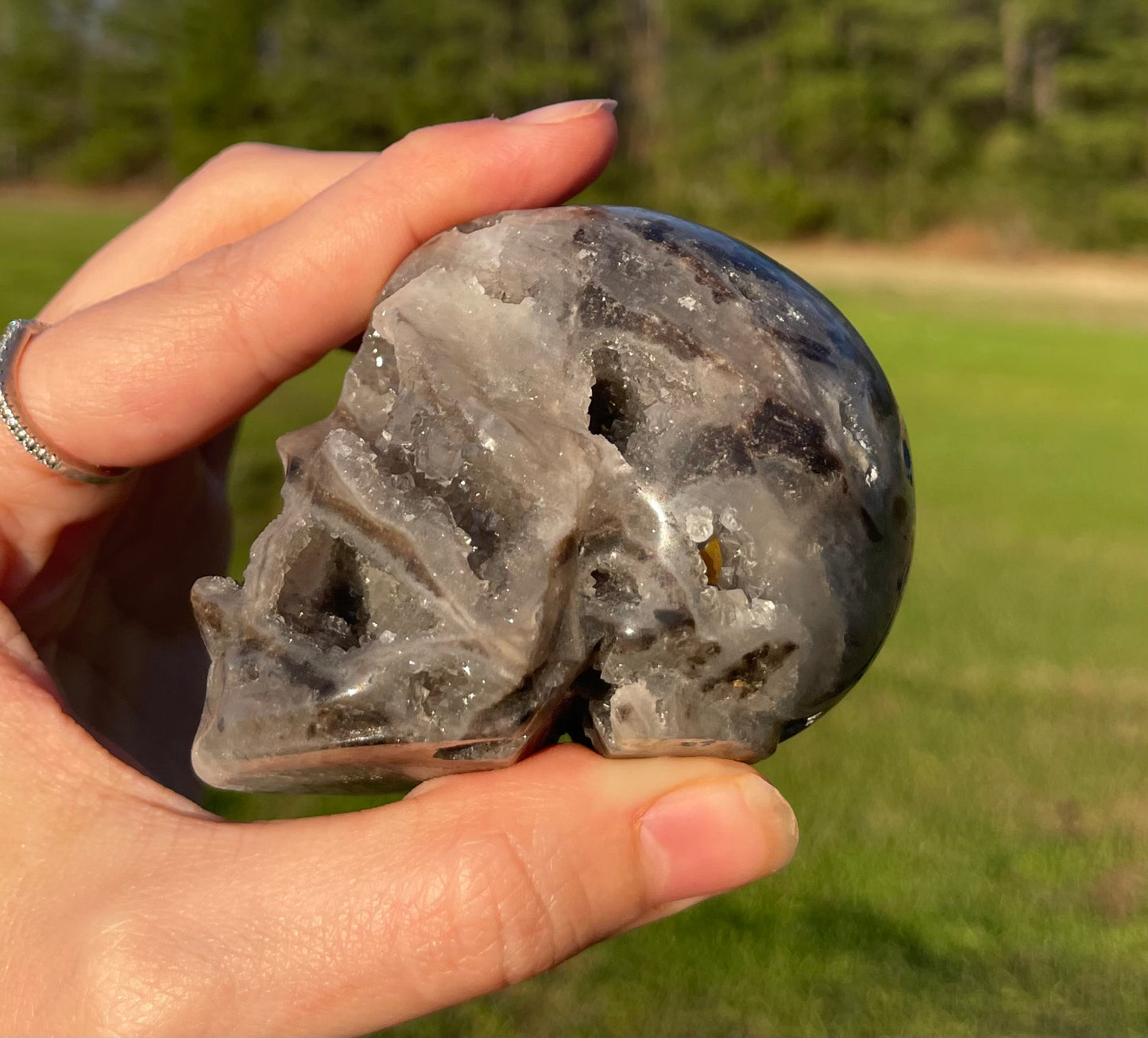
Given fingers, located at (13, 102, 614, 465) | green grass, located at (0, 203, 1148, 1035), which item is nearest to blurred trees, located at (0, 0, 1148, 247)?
green grass, located at (0, 203, 1148, 1035)

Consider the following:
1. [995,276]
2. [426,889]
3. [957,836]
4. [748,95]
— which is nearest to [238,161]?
[426,889]

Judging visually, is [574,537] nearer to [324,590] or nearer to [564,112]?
[324,590]

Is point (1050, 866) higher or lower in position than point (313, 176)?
lower

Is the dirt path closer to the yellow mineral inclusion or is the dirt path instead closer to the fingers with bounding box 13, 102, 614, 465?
the fingers with bounding box 13, 102, 614, 465

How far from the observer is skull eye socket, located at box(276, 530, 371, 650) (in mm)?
1227

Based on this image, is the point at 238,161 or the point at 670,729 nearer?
the point at 670,729

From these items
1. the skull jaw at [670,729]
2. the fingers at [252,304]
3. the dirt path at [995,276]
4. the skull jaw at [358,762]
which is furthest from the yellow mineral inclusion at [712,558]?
the dirt path at [995,276]

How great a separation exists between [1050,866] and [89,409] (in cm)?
209

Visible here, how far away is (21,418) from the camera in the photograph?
1.43 m

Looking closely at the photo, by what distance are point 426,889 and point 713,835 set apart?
0.29 metres

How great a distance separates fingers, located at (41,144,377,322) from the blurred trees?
17.8 metres

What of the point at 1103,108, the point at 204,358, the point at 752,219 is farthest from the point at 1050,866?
the point at 1103,108

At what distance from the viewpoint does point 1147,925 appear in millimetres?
2234

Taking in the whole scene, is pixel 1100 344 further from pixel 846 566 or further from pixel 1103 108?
pixel 1103 108
